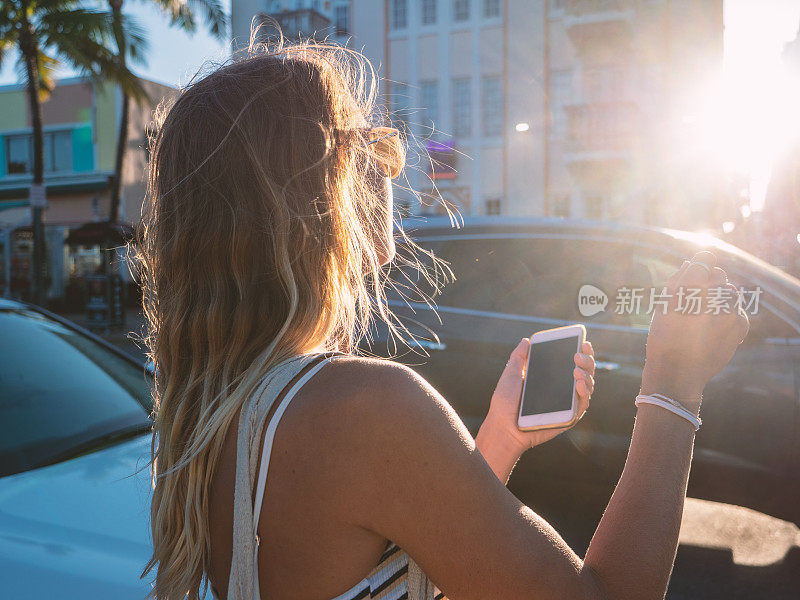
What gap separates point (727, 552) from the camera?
3738 millimetres

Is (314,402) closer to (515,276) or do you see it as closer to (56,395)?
(56,395)

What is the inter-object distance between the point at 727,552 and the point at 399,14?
23.3m

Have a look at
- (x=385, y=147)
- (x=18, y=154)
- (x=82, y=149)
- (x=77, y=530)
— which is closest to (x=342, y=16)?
(x=82, y=149)

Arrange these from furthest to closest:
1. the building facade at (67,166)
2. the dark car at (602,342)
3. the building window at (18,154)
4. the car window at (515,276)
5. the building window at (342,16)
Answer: the building window at (18,154) < the building window at (342,16) < the building facade at (67,166) < the car window at (515,276) < the dark car at (602,342)

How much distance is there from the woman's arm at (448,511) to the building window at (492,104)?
22.5 metres

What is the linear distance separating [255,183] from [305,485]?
442mm

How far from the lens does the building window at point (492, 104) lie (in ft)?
73.9

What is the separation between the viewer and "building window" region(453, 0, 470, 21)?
23.1 meters

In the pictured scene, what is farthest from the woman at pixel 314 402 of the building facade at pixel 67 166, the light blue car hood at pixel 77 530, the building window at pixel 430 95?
the building facade at pixel 67 166

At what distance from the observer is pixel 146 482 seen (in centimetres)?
199

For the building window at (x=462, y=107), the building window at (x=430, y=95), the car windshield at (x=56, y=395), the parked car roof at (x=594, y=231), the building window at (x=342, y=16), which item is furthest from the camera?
the building window at (x=342, y=16)

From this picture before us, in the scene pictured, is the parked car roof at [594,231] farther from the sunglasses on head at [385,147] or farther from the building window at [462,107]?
the building window at [462,107]

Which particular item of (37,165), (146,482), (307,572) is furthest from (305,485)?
(37,165)

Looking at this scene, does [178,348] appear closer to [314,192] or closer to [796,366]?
[314,192]
